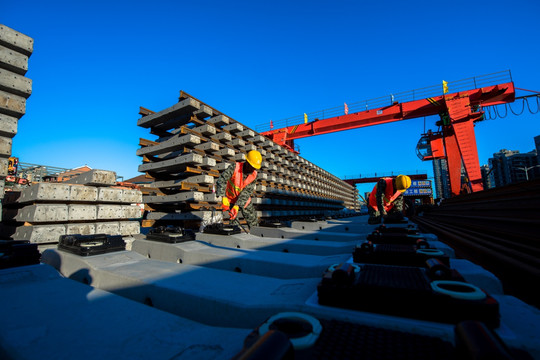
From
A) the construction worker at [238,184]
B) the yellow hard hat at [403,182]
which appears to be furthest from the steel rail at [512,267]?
the yellow hard hat at [403,182]

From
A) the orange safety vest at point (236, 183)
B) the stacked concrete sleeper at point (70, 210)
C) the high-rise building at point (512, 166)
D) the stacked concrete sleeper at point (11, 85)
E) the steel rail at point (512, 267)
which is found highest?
the high-rise building at point (512, 166)

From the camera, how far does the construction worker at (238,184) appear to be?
5.39 meters

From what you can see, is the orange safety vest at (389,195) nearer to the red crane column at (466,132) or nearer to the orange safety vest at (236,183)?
the orange safety vest at (236,183)

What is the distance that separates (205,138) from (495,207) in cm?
652

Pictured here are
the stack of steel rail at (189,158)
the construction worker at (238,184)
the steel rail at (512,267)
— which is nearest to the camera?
the steel rail at (512,267)

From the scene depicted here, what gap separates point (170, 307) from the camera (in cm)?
176

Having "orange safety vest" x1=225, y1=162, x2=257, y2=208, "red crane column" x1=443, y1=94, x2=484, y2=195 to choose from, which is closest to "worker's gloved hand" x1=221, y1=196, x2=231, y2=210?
"orange safety vest" x1=225, y1=162, x2=257, y2=208

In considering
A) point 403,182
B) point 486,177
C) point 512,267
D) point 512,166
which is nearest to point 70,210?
point 512,267

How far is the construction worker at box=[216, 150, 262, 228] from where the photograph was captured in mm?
5395

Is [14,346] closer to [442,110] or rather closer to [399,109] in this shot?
[399,109]

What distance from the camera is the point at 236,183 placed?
18.3 ft

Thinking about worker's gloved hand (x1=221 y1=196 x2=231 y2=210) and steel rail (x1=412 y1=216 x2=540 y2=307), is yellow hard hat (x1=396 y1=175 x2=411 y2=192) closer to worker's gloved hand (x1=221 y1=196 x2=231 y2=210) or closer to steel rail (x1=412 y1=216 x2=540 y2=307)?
steel rail (x1=412 y1=216 x2=540 y2=307)

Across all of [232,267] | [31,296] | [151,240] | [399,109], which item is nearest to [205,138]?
[151,240]

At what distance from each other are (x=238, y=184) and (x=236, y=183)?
0.06 m
